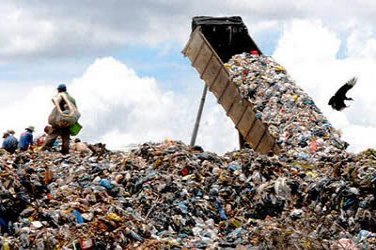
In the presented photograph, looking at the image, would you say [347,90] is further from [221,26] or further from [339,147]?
[221,26]

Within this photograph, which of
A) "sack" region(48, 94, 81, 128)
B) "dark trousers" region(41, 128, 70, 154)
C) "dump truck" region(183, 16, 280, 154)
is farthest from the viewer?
"dump truck" region(183, 16, 280, 154)

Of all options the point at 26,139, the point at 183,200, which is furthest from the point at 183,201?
the point at 26,139

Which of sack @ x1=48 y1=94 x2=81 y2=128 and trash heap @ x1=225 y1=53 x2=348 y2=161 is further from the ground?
trash heap @ x1=225 y1=53 x2=348 y2=161

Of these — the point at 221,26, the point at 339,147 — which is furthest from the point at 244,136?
the point at 221,26

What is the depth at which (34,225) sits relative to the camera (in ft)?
25.0

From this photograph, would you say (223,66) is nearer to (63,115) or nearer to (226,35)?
(226,35)

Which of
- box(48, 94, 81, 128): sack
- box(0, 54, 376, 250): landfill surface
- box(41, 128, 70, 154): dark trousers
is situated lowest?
box(0, 54, 376, 250): landfill surface

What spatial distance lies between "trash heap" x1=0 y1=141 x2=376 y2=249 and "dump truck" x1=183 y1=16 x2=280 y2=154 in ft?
5.20

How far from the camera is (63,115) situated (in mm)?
10852

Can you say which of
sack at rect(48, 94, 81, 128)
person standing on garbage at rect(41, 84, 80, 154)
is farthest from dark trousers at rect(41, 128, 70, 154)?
sack at rect(48, 94, 81, 128)

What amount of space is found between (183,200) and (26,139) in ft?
13.5

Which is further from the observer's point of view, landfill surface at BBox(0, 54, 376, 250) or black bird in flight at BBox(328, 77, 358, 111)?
black bird in flight at BBox(328, 77, 358, 111)

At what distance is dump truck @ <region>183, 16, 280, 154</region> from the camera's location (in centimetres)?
1222

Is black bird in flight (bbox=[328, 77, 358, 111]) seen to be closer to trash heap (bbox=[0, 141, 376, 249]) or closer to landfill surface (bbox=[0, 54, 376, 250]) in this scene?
landfill surface (bbox=[0, 54, 376, 250])
